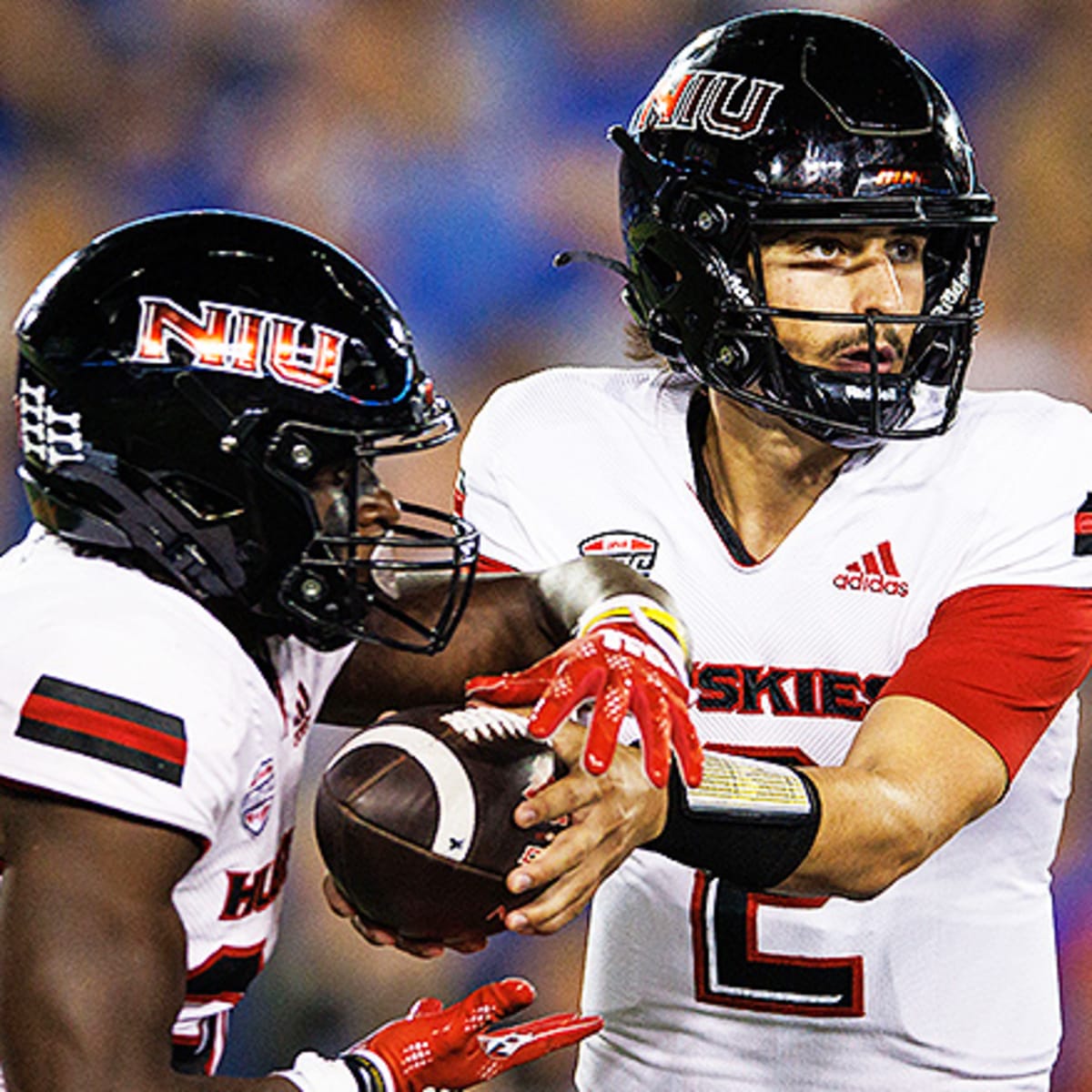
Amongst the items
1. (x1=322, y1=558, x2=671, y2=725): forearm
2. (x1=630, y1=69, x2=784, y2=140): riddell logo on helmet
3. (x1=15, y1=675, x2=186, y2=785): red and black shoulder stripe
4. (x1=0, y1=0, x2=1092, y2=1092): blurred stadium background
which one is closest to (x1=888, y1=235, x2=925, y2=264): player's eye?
(x1=630, y1=69, x2=784, y2=140): riddell logo on helmet

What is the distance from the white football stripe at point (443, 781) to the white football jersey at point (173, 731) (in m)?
0.11

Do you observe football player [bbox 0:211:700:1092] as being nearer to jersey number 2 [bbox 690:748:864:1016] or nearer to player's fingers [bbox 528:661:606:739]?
player's fingers [bbox 528:661:606:739]

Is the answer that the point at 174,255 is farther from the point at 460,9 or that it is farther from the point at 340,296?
the point at 460,9

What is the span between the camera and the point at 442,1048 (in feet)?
6.01

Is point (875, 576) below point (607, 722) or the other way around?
the other way around

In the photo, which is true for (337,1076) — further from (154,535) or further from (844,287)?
(844,287)

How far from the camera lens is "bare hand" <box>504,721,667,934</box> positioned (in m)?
1.75

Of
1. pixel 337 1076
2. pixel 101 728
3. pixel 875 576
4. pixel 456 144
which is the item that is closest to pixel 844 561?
pixel 875 576

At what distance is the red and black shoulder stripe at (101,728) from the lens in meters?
1.57

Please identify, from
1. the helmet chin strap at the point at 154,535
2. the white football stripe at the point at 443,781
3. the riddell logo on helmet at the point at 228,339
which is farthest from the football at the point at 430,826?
the riddell logo on helmet at the point at 228,339

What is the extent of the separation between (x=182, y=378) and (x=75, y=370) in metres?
0.11

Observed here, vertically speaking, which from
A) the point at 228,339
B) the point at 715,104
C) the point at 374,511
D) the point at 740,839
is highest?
the point at 715,104

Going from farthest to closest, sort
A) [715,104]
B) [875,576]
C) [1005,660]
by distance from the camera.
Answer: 1. [715,104]
2. [875,576]
3. [1005,660]

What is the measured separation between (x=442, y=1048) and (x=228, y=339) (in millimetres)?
730
